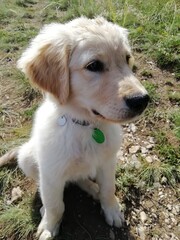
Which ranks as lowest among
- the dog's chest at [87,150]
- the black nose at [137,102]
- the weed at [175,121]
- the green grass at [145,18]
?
the weed at [175,121]

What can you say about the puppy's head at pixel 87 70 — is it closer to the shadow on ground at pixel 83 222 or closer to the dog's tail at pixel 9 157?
the shadow on ground at pixel 83 222

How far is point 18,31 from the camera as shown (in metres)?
5.16

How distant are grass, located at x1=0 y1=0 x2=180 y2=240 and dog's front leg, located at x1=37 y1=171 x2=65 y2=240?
0.14 meters

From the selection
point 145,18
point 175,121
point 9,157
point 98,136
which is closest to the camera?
point 98,136

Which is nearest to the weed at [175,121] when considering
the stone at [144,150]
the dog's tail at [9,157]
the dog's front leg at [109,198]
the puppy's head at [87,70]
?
the stone at [144,150]

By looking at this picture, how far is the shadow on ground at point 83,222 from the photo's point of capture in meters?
2.95

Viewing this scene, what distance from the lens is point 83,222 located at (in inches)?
119

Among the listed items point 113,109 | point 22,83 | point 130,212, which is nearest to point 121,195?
point 130,212

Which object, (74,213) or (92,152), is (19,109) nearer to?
(74,213)

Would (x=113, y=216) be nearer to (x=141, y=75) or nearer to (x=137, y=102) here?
(x=137, y=102)

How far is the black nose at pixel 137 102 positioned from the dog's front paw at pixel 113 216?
1086mm

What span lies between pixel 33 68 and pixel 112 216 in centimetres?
134

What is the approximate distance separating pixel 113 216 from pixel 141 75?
1934 millimetres

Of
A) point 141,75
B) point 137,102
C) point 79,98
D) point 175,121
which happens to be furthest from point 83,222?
point 141,75
